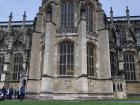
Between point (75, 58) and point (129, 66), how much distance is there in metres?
13.1

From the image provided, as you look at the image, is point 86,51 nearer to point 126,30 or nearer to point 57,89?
point 57,89

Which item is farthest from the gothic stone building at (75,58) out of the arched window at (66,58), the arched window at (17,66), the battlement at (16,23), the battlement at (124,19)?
the battlement at (16,23)

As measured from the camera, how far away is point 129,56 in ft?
127

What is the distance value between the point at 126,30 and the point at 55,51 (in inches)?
692

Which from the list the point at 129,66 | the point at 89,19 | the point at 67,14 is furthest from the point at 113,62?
the point at 67,14

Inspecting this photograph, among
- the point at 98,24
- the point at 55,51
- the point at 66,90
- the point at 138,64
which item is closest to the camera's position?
the point at 66,90

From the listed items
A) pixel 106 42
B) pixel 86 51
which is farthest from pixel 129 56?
pixel 86 51

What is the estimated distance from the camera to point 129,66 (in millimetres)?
38312

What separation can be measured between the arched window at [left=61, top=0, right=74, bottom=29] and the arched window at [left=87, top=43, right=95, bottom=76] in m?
3.63

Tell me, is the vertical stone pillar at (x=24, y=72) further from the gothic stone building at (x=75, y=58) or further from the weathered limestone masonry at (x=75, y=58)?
the weathered limestone masonry at (x=75, y=58)

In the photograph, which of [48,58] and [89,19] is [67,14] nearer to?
[89,19]

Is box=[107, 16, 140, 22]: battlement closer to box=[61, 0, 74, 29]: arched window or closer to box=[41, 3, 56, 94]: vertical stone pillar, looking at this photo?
box=[61, 0, 74, 29]: arched window

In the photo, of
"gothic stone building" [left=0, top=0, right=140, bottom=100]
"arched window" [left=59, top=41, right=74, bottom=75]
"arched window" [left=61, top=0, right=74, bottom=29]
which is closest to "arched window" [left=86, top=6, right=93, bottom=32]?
"gothic stone building" [left=0, top=0, right=140, bottom=100]

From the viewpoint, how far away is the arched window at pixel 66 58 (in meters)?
28.8
